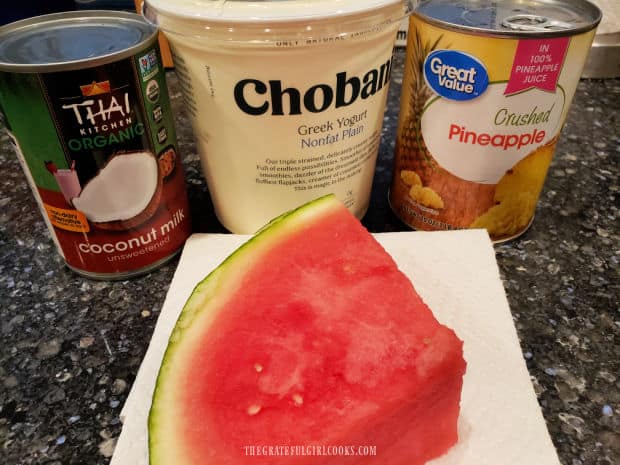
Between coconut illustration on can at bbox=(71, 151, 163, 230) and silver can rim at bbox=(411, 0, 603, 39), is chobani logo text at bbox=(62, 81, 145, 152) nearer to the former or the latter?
coconut illustration on can at bbox=(71, 151, 163, 230)

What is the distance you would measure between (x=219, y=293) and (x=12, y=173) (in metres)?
0.63

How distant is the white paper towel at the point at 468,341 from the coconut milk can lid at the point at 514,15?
0.26 meters

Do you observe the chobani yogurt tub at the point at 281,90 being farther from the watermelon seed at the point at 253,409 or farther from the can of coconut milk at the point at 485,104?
the watermelon seed at the point at 253,409

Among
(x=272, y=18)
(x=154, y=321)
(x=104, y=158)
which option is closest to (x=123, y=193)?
(x=104, y=158)

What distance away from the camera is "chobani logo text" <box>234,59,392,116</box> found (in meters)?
0.58

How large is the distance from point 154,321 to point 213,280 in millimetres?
182

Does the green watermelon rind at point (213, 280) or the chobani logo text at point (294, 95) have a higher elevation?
the chobani logo text at point (294, 95)

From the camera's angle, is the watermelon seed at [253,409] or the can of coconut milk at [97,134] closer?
the watermelon seed at [253,409]

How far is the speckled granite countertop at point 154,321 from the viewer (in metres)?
0.52

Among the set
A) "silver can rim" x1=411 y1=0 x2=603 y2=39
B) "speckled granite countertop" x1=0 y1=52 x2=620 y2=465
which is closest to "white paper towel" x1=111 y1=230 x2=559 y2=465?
"speckled granite countertop" x1=0 y1=52 x2=620 y2=465

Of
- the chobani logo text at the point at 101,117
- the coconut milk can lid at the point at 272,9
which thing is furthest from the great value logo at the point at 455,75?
the chobani logo text at the point at 101,117

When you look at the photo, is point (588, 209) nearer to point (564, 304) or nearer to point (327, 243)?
point (564, 304)

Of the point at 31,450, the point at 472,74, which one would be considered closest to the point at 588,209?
the point at 472,74

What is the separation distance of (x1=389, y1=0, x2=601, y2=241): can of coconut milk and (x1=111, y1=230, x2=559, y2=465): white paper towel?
0.06m
